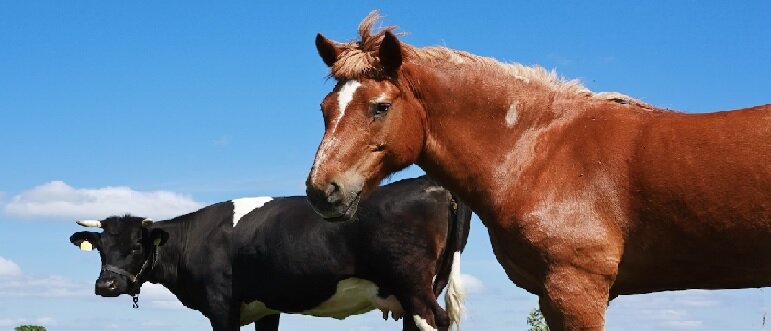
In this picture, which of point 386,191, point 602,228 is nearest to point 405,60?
point 602,228

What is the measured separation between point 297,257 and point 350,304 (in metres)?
0.96

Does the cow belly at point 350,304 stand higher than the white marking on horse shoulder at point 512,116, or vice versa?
the cow belly at point 350,304

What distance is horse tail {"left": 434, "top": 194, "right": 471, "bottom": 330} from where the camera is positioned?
38.2ft

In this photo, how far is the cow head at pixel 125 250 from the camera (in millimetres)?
13453

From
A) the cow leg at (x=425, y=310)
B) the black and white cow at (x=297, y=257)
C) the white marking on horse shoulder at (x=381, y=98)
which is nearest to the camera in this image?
the white marking on horse shoulder at (x=381, y=98)

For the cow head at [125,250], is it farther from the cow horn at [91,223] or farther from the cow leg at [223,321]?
the cow leg at [223,321]

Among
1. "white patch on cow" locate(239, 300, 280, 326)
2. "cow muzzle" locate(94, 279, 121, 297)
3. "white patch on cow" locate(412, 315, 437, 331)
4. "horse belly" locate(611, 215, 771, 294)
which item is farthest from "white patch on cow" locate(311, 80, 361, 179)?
"cow muzzle" locate(94, 279, 121, 297)

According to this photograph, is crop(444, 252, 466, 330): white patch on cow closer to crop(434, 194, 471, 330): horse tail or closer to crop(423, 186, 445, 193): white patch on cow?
crop(434, 194, 471, 330): horse tail

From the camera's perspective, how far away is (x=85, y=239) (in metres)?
14.1

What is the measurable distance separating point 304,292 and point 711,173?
7848 mm

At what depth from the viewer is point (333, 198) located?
532cm

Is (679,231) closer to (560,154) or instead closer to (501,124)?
(560,154)

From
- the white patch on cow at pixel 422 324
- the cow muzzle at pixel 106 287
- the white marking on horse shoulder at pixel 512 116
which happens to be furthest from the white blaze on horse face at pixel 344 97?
the cow muzzle at pixel 106 287

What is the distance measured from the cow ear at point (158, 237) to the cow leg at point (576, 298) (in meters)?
9.59
